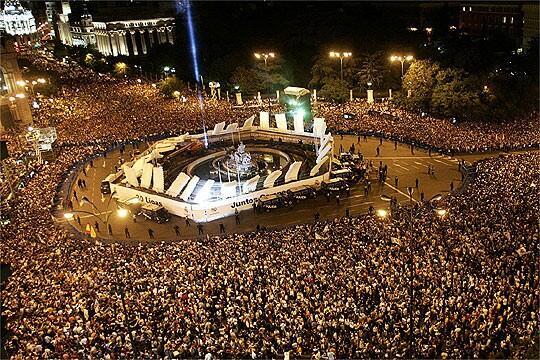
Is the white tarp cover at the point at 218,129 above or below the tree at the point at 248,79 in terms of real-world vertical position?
below

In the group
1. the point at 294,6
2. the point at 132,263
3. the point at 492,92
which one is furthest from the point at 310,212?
the point at 294,6

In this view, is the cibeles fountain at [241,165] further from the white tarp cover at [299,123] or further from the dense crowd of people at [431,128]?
the dense crowd of people at [431,128]

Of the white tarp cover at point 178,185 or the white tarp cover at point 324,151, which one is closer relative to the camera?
the white tarp cover at point 178,185

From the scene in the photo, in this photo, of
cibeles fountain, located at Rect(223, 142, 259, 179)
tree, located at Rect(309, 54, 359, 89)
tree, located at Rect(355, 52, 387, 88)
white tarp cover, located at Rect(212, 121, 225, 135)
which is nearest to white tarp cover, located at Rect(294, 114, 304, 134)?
white tarp cover, located at Rect(212, 121, 225, 135)

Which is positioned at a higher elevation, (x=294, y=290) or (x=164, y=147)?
(x=164, y=147)

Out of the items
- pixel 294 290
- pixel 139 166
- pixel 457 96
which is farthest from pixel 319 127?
pixel 294 290

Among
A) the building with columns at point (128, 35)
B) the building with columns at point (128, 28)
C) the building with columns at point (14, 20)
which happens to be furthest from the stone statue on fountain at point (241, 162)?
the building with columns at point (14, 20)

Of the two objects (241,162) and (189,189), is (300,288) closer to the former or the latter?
(189,189)
